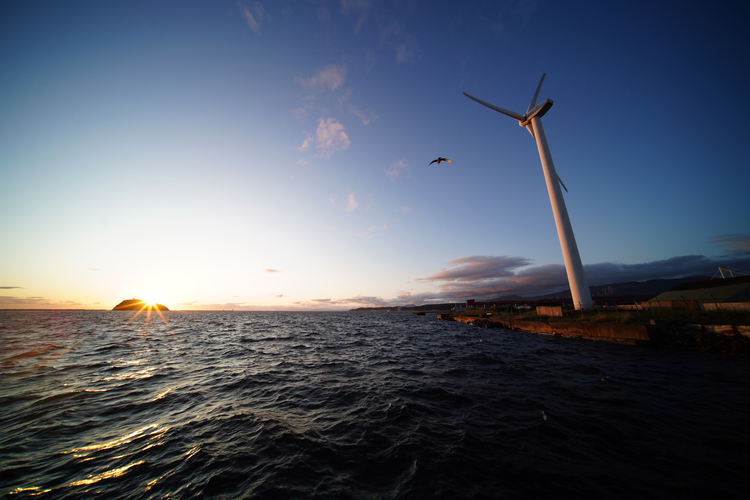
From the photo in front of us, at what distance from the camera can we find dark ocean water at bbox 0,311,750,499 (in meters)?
5.63

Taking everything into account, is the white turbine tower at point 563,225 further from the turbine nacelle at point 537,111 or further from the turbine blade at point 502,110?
the turbine blade at point 502,110

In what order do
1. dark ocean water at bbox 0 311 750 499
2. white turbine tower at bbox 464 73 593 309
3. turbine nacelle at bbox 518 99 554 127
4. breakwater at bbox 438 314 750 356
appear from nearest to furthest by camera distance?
dark ocean water at bbox 0 311 750 499
breakwater at bbox 438 314 750 356
white turbine tower at bbox 464 73 593 309
turbine nacelle at bbox 518 99 554 127

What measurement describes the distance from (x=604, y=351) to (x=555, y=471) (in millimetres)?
20348

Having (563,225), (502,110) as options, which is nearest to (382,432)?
(563,225)

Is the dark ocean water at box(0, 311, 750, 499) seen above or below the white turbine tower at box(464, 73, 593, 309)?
below

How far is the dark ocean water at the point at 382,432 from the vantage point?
563 centimetres

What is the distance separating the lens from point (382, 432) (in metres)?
8.05

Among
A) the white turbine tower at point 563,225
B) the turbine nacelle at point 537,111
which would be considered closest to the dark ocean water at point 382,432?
the white turbine tower at point 563,225

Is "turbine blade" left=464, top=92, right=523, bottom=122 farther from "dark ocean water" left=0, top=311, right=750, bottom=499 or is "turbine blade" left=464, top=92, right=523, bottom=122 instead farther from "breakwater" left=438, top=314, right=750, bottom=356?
"dark ocean water" left=0, top=311, right=750, bottom=499

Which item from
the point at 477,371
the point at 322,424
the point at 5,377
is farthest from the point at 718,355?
the point at 5,377

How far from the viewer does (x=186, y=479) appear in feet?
19.2

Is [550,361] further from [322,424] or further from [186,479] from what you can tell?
[186,479]

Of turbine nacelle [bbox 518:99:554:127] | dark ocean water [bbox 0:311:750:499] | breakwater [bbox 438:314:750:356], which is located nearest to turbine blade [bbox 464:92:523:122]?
turbine nacelle [bbox 518:99:554:127]

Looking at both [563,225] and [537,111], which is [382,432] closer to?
[563,225]
